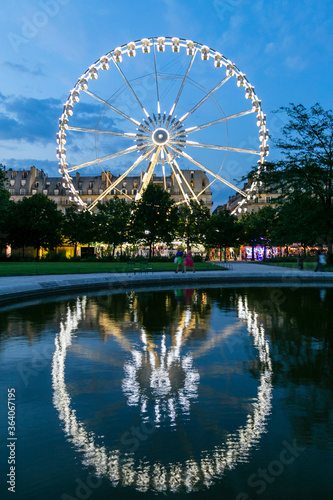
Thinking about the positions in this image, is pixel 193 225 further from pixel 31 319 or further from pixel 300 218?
pixel 31 319

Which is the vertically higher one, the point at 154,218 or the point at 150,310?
the point at 154,218

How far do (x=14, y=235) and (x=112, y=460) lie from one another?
69.7 m

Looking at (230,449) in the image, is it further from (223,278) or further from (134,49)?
(134,49)

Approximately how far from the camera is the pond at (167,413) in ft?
11.9

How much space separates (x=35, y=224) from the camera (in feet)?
225

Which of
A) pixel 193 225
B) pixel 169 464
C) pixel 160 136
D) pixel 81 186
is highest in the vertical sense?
pixel 81 186

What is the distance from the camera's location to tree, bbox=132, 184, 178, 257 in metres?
60.6

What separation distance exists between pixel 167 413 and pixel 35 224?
66.4 meters

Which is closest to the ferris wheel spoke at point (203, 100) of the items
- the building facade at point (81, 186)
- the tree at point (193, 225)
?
the tree at point (193, 225)

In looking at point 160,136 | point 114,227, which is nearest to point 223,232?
point 114,227

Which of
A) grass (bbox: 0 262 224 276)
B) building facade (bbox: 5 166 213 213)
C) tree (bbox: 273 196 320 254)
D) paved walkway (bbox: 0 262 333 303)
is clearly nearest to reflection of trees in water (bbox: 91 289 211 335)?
paved walkway (bbox: 0 262 333 303)

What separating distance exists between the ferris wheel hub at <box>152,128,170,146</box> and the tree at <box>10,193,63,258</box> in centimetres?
3083

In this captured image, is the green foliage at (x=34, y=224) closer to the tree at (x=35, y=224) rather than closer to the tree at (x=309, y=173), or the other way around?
the tree at (x=35, y=224)

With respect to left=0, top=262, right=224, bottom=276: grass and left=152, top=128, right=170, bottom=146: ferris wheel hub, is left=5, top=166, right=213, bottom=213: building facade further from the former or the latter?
left=0, top=262, right=224, bottom=276: grass
